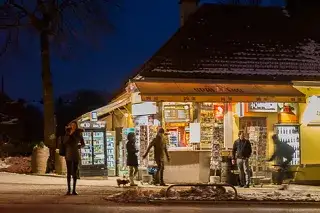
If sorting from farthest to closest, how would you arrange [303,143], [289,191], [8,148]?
[8,148]
[303,143]
[289,191]

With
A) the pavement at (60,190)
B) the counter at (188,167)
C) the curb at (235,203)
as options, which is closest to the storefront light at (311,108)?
the pavement at (60,190)

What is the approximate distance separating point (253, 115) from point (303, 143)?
89.0 inches

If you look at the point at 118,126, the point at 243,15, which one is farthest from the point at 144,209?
the point at 243,15

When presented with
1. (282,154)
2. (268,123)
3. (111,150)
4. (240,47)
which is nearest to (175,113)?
(111,150)

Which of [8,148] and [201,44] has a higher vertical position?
[201,44]

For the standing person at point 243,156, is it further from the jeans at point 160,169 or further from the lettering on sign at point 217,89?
the jeans at point 160,169

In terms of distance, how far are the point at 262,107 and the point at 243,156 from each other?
9.69 feet

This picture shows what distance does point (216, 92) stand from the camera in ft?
69.1

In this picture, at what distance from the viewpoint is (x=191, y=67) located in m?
22.1

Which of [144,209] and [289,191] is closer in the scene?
[144,209]

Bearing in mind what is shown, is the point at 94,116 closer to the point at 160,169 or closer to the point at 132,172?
the point at 132,172

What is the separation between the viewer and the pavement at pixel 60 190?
50.0 feet

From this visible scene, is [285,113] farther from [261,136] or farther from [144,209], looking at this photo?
[144,209]

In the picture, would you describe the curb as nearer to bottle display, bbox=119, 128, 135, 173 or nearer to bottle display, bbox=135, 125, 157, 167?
bottle display, bbox=135, 125, 157, 167
